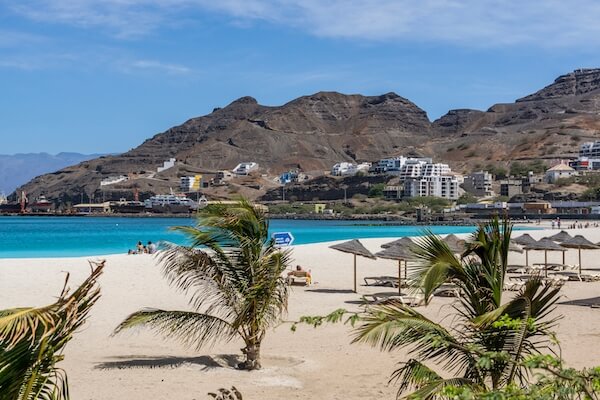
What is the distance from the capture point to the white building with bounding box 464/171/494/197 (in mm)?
177625

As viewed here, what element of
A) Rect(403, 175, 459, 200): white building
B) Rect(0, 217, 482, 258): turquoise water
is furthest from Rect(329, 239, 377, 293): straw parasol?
Rect(403, 175, 459, 200): white building

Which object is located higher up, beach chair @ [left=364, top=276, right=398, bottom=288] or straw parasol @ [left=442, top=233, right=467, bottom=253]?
straw parasol @ [left=442, top=233, right=467, bottom=253]

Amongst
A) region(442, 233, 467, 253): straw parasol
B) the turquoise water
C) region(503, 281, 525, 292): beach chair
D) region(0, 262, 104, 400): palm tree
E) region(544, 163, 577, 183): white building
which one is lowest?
the turquoise water

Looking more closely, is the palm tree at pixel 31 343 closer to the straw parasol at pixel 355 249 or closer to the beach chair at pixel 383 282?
the straw parasol at pixel 355 249

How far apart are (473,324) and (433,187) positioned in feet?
557

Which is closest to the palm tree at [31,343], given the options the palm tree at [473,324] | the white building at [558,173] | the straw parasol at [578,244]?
the palm tree at [473,324]

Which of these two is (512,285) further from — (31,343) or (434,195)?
(434,195)

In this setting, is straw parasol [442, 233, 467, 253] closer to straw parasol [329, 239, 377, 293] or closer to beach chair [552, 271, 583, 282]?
straw parasol [329, 239, 377, 293]

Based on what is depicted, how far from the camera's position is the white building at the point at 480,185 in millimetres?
177625

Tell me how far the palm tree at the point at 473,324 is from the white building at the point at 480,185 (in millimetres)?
173218

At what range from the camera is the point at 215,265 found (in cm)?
1125

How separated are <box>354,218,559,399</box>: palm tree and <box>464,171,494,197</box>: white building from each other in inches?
6820

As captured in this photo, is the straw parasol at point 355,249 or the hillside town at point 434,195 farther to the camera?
the hillside town at point 434,195

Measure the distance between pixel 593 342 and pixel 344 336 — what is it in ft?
13.7
